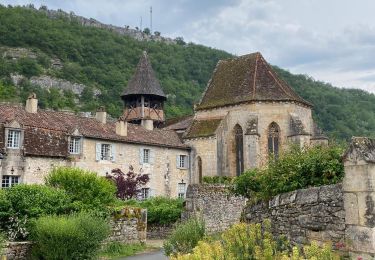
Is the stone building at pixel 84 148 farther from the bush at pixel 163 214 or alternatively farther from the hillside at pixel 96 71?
the hillside at pixel 96 71

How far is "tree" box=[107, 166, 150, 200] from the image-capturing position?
2588cm

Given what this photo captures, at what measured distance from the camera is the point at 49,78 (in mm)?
67562

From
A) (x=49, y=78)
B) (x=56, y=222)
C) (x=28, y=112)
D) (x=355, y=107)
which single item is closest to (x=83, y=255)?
(x=56, y=222)

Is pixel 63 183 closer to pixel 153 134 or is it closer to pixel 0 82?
pixel 153 134

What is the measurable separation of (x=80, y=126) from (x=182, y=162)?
8.46 m

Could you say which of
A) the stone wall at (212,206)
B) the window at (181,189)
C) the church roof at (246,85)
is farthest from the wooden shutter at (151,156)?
the stone wall at (212,206)

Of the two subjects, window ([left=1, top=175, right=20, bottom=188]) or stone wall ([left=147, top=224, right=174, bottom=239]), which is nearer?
stone wall ([left=147, top=224, right=174, bottom=239])

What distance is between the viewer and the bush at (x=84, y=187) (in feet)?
48.5

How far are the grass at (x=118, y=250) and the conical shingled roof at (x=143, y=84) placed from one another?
26183 mm

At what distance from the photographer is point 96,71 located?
72.6m

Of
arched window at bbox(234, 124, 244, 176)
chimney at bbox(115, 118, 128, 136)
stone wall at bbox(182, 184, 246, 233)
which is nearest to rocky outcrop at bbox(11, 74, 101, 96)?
chimney at bbox(115, 118, 128, 136)

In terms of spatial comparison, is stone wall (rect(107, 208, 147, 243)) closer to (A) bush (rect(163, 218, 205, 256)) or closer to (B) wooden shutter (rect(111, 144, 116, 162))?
(A) bush (rect(163, 218, 205, 256))

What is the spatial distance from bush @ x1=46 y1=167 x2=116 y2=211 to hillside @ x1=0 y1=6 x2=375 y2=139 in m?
41.9

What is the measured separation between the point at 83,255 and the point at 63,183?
5134 millimetres
